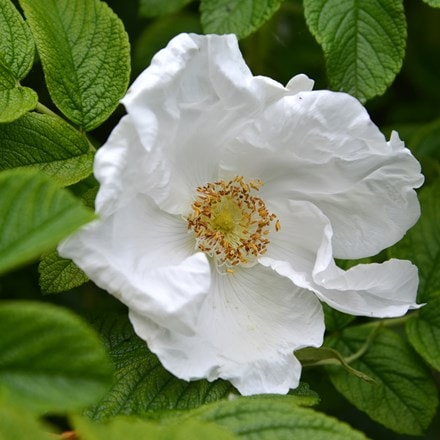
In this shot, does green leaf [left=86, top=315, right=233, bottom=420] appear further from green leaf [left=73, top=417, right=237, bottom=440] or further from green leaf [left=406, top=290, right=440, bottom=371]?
green leaf [left=406, top=290, right=440, bottom=371]

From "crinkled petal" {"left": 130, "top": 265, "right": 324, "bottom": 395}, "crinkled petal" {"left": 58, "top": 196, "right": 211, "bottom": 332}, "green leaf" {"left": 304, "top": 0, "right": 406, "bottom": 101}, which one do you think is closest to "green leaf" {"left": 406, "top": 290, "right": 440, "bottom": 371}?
"crinkled petal" {"left": 130, "top": 265, "right": 324, "bottom": 395}

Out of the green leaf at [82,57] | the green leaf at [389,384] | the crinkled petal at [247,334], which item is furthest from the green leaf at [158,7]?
the green leaf at [389,384]

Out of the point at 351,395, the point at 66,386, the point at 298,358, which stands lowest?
the point at 351,395

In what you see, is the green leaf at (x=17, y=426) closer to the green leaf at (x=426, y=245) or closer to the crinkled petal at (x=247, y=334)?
the crinkled petal at (x=247, y=334)

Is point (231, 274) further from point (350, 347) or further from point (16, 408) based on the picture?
point (16, 408)

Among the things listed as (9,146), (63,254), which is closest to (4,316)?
(63,254)
